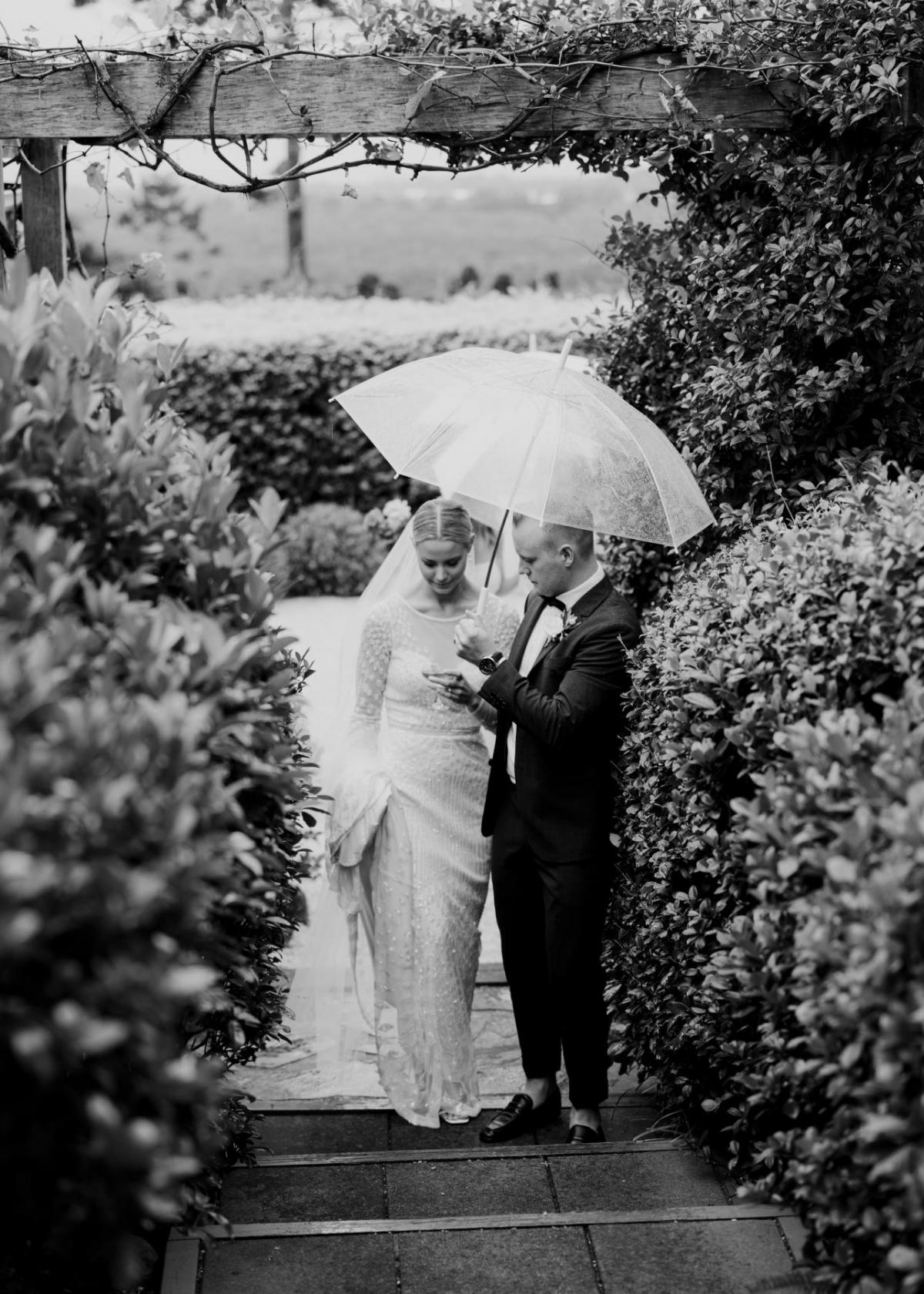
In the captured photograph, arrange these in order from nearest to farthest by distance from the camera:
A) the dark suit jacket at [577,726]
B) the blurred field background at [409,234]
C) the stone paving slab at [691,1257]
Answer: the stone paving slab at [691,1257]
the dark suit jacket at [577,726]
the blurred field background at [409,234]

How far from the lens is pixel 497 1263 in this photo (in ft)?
10.4

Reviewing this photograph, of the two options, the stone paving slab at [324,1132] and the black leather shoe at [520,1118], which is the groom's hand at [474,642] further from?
the stone paving slab at [324,1132]

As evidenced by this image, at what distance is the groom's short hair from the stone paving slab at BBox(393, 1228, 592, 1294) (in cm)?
192

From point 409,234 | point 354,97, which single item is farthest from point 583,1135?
point 409,234

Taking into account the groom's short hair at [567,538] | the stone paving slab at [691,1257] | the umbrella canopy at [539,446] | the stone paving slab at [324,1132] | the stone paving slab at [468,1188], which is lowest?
the stone paving slab at [324,1132]

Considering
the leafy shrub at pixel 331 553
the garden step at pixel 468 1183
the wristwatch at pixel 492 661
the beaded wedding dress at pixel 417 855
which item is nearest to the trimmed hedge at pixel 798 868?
the garden step at pixel 468 1183

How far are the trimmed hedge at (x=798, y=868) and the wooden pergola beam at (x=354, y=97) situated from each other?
1414 mm

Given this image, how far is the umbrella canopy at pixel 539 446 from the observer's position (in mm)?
4062

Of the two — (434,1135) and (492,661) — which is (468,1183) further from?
(492,661)

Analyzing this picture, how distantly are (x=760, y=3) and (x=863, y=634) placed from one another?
254 cm

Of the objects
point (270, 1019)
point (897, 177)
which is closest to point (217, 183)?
point (897, 177)

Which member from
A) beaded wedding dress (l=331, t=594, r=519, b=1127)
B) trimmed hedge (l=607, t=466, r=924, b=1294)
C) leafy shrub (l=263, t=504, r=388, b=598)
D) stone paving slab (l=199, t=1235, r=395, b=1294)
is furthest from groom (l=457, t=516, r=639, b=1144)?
leafy shrub (l=263, t=504, r=388, b=598)

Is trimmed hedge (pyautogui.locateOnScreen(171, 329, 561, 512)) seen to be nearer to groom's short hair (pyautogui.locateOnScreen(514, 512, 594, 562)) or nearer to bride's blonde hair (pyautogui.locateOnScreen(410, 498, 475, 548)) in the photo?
bride's blonde hair (pyautogui.locateOnScreen(410, 498, 475, 548))

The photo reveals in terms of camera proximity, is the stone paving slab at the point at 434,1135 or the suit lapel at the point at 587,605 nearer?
the suit lapel at the point at 587,605
